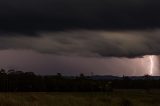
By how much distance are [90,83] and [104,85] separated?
4.85 meters

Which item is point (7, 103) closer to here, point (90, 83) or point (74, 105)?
point (74, 105)

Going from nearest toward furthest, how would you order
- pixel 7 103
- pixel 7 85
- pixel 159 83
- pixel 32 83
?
1. pixel 7 103
2. pixel 7 85
3. pixel 32 83
4. pixel 159 83

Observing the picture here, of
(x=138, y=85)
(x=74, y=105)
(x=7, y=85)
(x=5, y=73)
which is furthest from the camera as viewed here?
(x=138, y=85)

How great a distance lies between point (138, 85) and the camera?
600ft

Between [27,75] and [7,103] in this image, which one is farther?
[27,75]

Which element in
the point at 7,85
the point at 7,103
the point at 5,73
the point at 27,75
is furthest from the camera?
the point at 5,73

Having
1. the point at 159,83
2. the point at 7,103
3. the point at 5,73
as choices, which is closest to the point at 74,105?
the point at 7,103

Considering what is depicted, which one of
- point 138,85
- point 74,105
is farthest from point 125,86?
point 74,105

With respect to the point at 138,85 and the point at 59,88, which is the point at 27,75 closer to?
the point at 59,88

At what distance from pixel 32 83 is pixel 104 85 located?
2265 centimetres

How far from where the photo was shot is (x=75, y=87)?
131500 mm

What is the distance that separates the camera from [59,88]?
12888 centimetres

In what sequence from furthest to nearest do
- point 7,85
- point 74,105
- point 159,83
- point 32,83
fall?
point 159,83, point 32,83, point 7,85, point 74,105

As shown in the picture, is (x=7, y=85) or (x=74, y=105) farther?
(x=7, y=85)
